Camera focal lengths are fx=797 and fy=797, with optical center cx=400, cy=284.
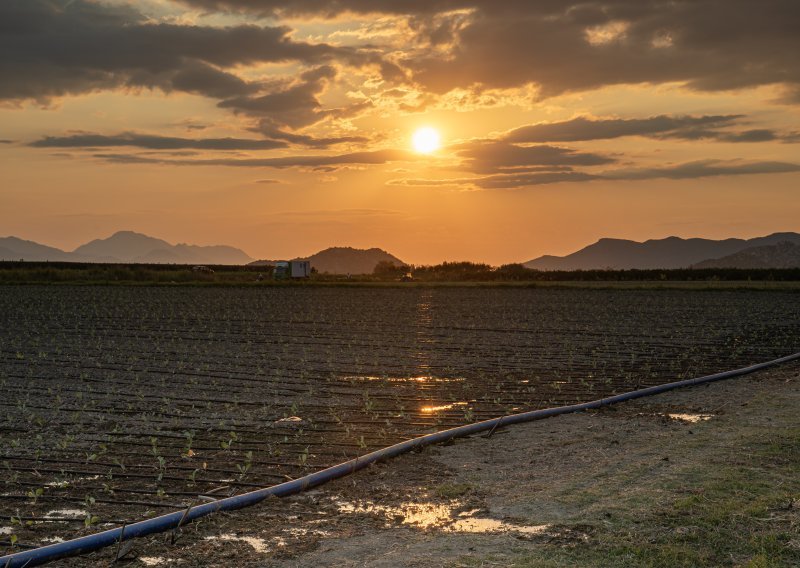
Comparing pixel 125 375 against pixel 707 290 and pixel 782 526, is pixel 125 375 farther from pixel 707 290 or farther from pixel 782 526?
pixel 707 290

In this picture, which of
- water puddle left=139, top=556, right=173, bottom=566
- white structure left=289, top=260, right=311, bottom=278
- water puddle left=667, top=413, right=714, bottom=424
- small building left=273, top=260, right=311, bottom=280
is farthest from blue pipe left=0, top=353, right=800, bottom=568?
small building left=273, top=260, right=311, bottom=280

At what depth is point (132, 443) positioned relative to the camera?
1033cm

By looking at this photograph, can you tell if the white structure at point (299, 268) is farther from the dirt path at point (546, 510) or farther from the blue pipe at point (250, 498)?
the dirt path at point (546, 510)

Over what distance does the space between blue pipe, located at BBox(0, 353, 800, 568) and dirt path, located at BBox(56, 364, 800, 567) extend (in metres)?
0.13

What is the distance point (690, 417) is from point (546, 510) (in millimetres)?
5505

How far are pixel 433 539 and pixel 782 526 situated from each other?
3.00 meters

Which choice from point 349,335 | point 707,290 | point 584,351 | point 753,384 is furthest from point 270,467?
point 707,290

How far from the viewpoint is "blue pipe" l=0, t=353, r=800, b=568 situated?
6.42 metres

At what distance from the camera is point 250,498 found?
778cm

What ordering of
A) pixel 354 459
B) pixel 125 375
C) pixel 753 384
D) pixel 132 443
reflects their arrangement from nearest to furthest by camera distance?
pixel 354 459 → pixel 132 443 → pixel 753 384 → pixel 125 375

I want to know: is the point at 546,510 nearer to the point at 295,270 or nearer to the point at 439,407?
→ the point at 439,407

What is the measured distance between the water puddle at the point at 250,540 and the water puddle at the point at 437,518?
1.05 meters

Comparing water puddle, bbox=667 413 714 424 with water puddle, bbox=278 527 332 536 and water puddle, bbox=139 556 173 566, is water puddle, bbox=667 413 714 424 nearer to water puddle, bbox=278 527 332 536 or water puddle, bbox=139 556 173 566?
water puddle, bbox=278 527 332 536

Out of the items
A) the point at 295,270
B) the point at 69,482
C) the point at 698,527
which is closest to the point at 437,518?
the point at 698,527
